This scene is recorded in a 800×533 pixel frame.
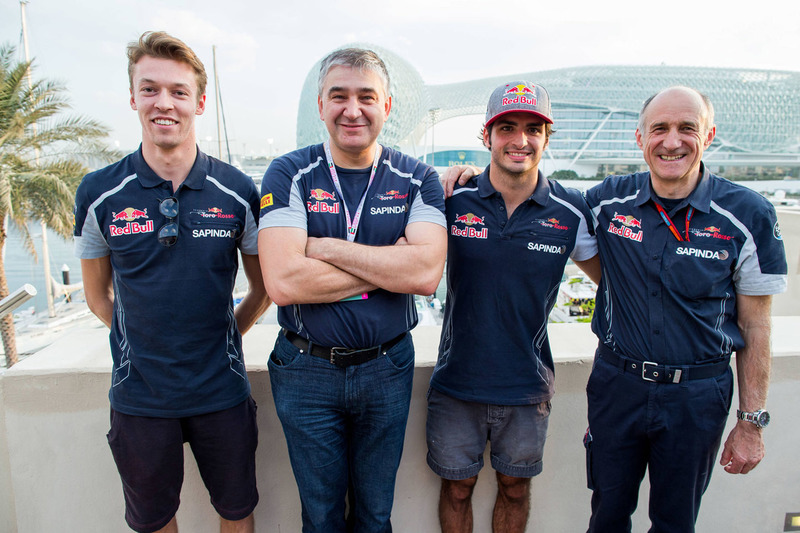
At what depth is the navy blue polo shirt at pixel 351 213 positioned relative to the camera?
155 centimetres

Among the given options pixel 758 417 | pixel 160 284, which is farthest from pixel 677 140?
pixel 160 284

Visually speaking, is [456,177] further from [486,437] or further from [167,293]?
[167,293]

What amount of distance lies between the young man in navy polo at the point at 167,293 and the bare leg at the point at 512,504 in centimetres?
103

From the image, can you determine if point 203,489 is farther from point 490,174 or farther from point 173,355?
point 490,174

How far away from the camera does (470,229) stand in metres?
1.80

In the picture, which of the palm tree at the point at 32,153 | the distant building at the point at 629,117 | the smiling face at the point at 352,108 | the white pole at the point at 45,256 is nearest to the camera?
the smiling face at the point at 352,108

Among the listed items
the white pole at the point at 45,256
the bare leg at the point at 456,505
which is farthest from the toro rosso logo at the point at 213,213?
the white pole at the point at 45,256

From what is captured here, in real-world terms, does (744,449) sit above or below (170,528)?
above

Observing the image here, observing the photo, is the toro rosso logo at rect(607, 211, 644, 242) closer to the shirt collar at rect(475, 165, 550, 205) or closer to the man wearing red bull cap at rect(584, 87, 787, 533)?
the man wearing red bull cap at rect(584, 87, 787, 533)

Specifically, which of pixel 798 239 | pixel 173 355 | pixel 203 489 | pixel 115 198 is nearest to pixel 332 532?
pixel 203 489

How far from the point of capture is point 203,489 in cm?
194

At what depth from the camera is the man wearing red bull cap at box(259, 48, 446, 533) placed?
5.02 feet

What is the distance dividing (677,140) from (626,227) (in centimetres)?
34

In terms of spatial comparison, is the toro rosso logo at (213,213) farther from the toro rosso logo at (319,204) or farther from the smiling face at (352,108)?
the smiling face at (352,108)
